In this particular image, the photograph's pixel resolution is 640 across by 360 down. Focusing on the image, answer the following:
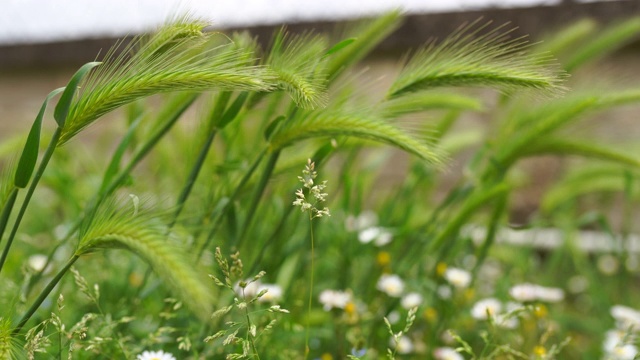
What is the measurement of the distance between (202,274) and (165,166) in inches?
54.1

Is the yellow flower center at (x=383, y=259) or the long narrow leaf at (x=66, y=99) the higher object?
the yellow flower center at (x=383, y=259)

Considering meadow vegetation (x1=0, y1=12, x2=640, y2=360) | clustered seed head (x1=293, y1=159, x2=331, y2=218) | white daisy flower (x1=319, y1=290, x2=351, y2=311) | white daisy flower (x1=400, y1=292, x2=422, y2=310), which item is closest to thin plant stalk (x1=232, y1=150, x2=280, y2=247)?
meadow vegetation (x1=0, y1=12, x2=640, y2=360)

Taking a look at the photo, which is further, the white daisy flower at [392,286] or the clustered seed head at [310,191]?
the white daisy flower at [392,286]

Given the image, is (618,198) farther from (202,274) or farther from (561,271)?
(202,274)

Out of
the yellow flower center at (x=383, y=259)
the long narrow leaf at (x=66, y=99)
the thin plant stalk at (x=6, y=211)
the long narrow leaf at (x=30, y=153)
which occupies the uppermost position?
the yellow flower center at (x=383, y=259)

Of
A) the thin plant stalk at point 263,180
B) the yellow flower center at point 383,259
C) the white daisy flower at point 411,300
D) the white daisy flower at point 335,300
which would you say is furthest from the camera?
the yellow flower center at point 383,259

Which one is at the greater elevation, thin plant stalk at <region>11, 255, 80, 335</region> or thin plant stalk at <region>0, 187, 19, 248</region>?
thin plant stalk at <region>0, 187, 19, 248</region>

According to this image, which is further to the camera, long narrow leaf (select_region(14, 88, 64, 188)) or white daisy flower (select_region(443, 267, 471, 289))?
white daisy flower (select_region(443, 267, 471, 289))

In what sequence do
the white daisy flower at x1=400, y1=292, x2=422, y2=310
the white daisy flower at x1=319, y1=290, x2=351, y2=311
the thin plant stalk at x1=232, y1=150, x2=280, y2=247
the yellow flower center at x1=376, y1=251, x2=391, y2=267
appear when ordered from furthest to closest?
the yellow flower center at x1=376, y1=251, x2=391, y2=267
the white daisy flower at x1=400, y1=292, x2=422, y2=310
the white daisy flower at x1=319, y1=290, x2=351, y2=311
the thin plant stalk at x1=232, y1=150, x2=280, y2=247

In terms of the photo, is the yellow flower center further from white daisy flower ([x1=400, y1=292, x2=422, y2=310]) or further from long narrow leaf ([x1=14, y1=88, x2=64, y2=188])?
long narrow leaf ([x1=14, y1=88, x2=64, y2=188])

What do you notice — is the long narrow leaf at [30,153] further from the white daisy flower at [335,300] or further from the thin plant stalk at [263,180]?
the white daisy flower at [335,300]

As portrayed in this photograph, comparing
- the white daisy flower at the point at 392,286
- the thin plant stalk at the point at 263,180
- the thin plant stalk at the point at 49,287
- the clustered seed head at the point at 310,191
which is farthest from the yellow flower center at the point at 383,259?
the thin plant stalk at the point at 49,287

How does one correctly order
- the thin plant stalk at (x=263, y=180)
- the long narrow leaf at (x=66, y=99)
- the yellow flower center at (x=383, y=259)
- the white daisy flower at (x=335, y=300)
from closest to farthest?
the long narrow leaf at (x=66, y=99) < the thin plant stalk at (x=263, y=180) < the white daisy flower at (x=335, y=300) < the yellow flower center at (x=383, y=259)

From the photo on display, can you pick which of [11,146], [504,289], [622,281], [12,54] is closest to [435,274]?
[504,289]
